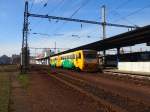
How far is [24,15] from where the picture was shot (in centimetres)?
4722

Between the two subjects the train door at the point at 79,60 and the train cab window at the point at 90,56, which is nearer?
the train door at the point at 79,60

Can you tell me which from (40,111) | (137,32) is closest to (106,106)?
(40,111)

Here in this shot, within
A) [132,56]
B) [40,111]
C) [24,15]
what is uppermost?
[24,15]

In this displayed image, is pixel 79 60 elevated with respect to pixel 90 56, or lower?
lower

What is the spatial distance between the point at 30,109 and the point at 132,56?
2068 inches

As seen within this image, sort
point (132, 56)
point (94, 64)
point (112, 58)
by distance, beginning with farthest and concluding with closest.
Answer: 1. point (112, 58)
2. point (132, 56)
3. point (94, 64)

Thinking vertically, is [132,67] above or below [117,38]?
below

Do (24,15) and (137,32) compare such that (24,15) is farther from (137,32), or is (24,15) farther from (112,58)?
(112,58)

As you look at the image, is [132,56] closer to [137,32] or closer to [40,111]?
[137,32]

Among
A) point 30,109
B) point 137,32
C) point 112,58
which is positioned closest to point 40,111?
point 30,109

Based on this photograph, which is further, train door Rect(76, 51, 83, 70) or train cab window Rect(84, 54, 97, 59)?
train cab window Rect(84, 54, 97, 59)

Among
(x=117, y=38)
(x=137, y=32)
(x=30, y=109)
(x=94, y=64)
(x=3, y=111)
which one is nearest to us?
(x=3, y=111)

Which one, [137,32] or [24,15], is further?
[24,15]

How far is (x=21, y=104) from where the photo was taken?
13.5 meters
